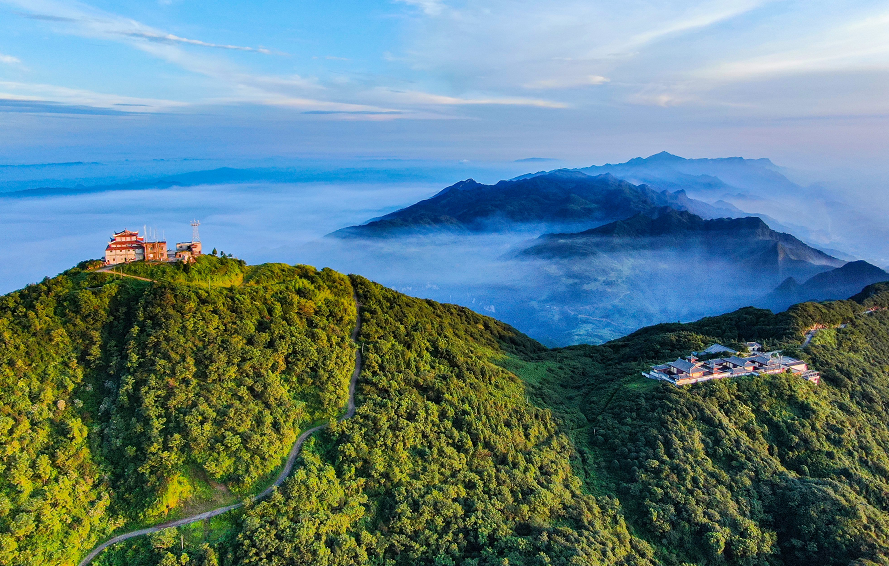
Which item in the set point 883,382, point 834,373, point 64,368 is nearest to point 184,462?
point 64,368

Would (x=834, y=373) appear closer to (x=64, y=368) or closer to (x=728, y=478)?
(x=728, y=478)

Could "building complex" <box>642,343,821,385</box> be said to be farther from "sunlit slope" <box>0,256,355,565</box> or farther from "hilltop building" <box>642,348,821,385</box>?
"sunlit slope" <box>0,256,355,565</box>

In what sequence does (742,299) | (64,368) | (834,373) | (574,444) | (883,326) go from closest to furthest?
(64,368) → (574,444) → (834,373) → (883,326) → (742,299)

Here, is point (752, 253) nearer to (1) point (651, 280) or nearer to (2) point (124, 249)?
(1) point (651, 280)

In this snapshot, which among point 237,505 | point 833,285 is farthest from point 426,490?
point 833,285

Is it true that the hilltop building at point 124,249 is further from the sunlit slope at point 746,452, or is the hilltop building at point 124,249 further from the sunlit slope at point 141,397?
the sunlit slope at point 746,452
